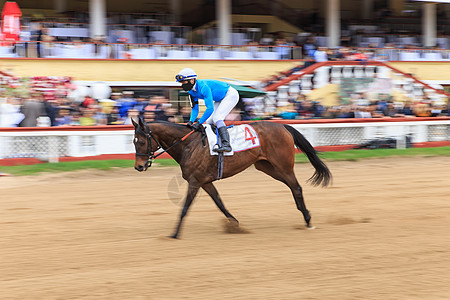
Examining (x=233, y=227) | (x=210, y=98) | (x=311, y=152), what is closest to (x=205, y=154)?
(x=210, y=98)

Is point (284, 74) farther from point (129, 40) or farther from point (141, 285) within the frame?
point (141, 285)

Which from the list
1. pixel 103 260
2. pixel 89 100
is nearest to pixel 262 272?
pixel 103 260

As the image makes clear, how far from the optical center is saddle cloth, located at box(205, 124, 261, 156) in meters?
7.01

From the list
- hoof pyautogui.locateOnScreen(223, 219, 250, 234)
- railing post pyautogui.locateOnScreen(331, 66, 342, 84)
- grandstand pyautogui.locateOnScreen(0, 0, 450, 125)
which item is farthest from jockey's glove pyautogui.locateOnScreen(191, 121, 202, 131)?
railing post pyautogui.locateOnScreen(331, 66, 342, 84)

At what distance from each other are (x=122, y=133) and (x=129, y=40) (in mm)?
6329

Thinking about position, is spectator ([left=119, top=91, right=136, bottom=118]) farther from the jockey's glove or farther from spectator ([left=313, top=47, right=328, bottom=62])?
the jockey's glove

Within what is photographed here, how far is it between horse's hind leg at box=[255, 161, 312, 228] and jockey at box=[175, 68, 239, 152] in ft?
2.51

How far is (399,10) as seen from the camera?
25.8m

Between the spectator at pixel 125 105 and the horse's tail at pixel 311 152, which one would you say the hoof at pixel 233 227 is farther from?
the spectator at pixel 125 105

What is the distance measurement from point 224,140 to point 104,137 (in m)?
6.55

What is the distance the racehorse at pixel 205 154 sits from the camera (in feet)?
22.0

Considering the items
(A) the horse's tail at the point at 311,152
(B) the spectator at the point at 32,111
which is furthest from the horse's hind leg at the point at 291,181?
(B) the spectator at the point at 32,111

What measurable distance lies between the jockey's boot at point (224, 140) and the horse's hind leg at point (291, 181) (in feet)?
2.41

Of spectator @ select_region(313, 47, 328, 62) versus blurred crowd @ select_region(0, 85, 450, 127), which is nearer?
blurred crowd @ select_region(0, 85, 450, 127)
